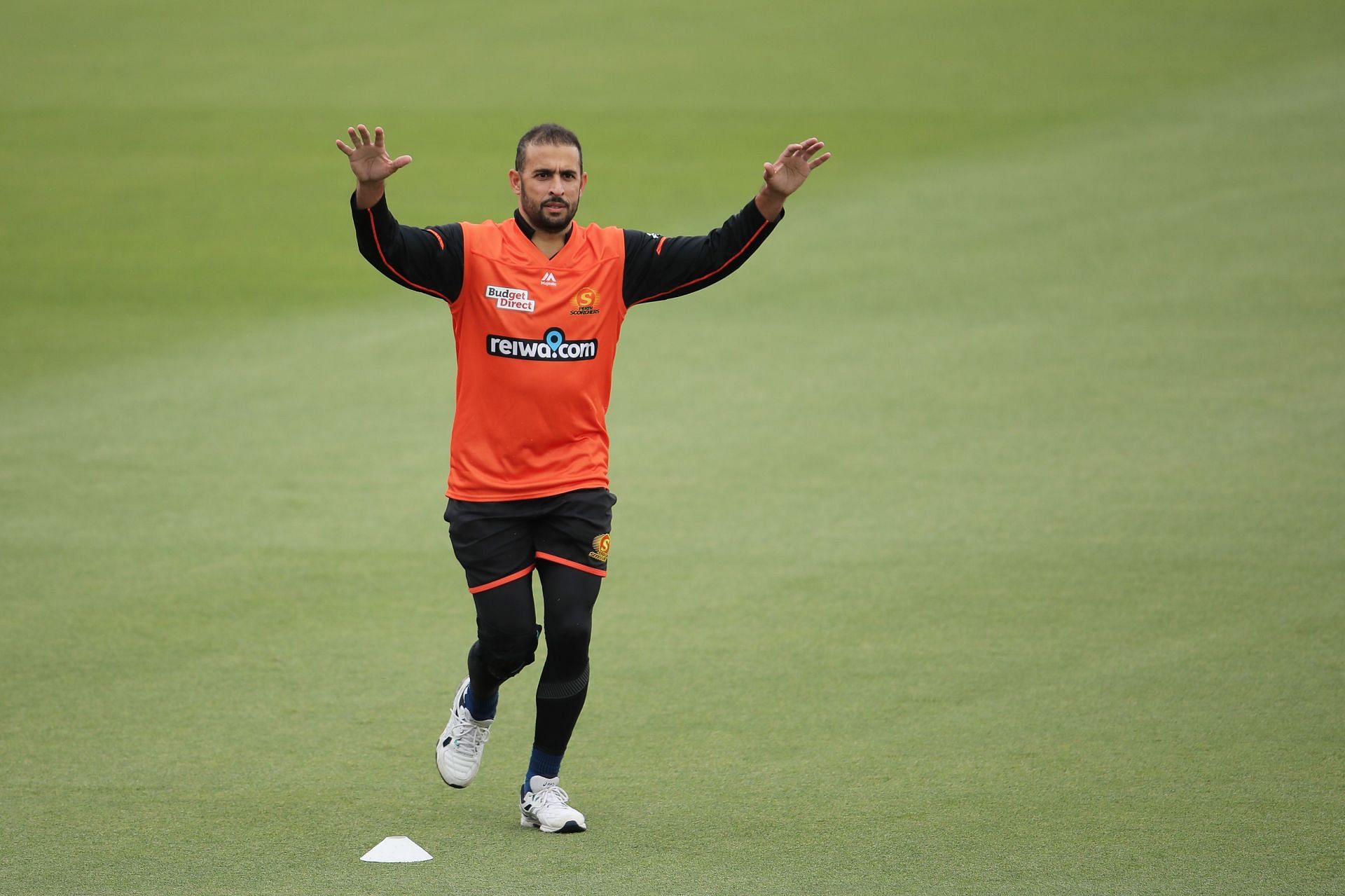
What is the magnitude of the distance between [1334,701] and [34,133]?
1476 cm

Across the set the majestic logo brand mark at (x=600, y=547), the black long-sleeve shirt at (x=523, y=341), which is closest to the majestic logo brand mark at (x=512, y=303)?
the black long-sleeve shirt at (x=523, y=341)

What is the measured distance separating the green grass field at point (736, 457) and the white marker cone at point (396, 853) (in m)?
0.08

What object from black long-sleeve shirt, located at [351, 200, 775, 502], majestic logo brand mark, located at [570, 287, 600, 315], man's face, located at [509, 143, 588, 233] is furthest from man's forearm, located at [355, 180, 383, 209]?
majestic logo brand mark, located at [570, 287, 600, 315]

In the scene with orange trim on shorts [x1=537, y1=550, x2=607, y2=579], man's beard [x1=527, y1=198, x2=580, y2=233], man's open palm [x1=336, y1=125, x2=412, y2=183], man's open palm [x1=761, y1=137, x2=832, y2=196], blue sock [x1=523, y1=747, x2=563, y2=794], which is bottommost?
blue sock [x1=523, y1=747, x2=563, y2=794]

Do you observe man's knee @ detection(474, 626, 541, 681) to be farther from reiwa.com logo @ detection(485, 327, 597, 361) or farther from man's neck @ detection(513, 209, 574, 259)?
man's neck @ detection(513, 209, 574, 259)

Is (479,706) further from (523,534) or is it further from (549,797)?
(523,534)

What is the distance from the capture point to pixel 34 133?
53.3 feet

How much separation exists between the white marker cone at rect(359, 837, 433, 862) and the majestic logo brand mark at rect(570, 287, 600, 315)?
5.80 feet

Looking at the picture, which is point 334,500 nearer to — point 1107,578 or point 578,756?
point 578,756

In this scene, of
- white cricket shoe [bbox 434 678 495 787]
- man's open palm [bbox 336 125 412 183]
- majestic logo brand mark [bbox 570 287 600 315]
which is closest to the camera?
man's open palm [bbox 336 125 412 183]

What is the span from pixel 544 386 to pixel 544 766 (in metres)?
1.27

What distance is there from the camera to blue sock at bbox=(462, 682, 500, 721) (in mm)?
5121

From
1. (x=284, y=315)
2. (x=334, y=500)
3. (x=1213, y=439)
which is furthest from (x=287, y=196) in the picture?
(x=1213, y=439)

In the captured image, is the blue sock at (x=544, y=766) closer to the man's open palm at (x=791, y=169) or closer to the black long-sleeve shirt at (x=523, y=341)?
the black long-sleeve shirt at (x=523, y=341)
